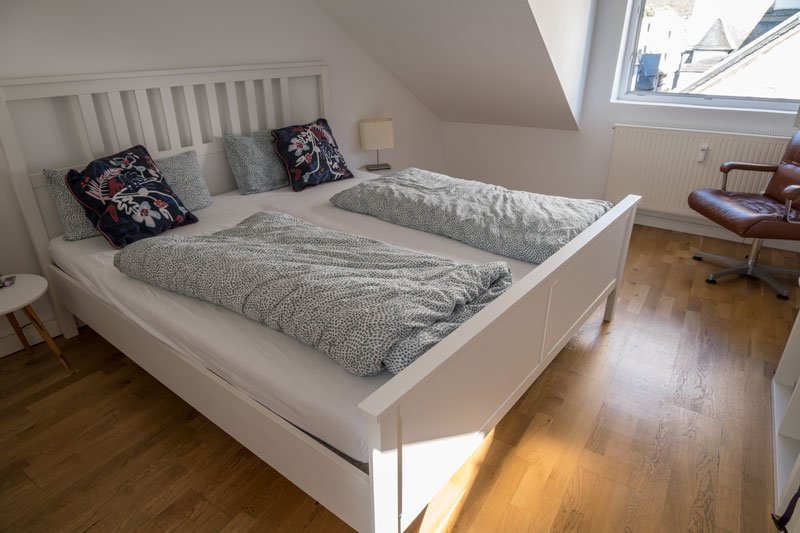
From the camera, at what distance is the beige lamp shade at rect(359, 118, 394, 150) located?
355 centimetres

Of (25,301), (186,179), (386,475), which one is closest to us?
(386,475)

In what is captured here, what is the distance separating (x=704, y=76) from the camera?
349 centimetres

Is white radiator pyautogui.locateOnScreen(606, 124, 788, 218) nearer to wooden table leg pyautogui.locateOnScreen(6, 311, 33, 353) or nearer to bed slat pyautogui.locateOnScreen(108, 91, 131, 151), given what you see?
bed slat pyautogui.locateOnScreen(108, 91, 131, 151)

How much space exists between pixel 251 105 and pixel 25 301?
1556 mm

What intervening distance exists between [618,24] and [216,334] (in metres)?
3.35

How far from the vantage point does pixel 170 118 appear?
2.58 meters

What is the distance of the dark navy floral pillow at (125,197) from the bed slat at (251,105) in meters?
0.77

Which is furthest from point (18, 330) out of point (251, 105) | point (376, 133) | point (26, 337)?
point (376, 133)

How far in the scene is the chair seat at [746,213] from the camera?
2.59 m

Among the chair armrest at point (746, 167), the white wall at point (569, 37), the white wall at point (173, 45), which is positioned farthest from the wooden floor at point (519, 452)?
the white wall at point (569, 37)

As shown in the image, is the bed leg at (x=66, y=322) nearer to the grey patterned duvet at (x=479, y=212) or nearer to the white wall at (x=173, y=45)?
the white wall at (x=173, y=45)

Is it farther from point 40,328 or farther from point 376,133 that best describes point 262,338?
point 376,133

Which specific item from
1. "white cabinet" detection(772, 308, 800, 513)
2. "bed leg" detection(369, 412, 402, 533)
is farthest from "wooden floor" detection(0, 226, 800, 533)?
"bed leg" detection(369, 412, 402, 533)

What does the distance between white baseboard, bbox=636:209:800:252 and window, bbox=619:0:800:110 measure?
797 millimetres
